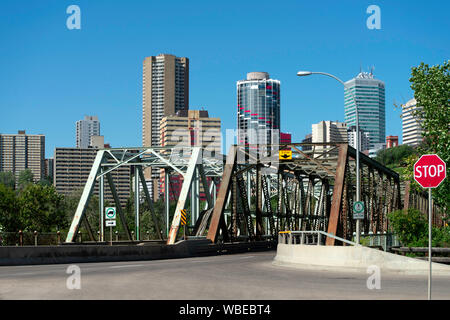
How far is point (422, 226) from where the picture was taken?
32844 mm

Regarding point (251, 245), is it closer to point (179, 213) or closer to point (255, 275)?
point (179, 213)

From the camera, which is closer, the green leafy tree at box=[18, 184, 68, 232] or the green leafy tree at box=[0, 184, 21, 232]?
the green leafy tree at box=[0, 184, 21, 232]

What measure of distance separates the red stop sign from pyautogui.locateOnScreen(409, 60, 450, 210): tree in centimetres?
1873

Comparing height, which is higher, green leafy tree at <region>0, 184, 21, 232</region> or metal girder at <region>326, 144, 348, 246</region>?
metal girder at <region>326, 144, 348, 246</region>

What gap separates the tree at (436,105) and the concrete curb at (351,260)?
34.4 ft

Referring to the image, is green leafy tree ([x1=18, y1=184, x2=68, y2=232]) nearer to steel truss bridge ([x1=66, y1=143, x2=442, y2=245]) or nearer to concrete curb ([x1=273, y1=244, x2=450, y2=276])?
steel truss bridge ([x1=66, y1=143, x2=442, y2=245])

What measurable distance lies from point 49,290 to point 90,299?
205cm

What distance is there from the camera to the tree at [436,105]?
30.8 meters

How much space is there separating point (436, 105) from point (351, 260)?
43.2 ft

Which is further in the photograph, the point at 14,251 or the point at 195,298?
the point at 14,251

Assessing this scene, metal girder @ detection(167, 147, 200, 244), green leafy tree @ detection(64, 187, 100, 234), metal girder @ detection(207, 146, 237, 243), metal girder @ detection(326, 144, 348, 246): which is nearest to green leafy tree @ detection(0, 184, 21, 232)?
green leafy tree @ detection(64, 187, 100, 234)

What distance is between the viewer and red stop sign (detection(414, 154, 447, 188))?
1195 centimetres
